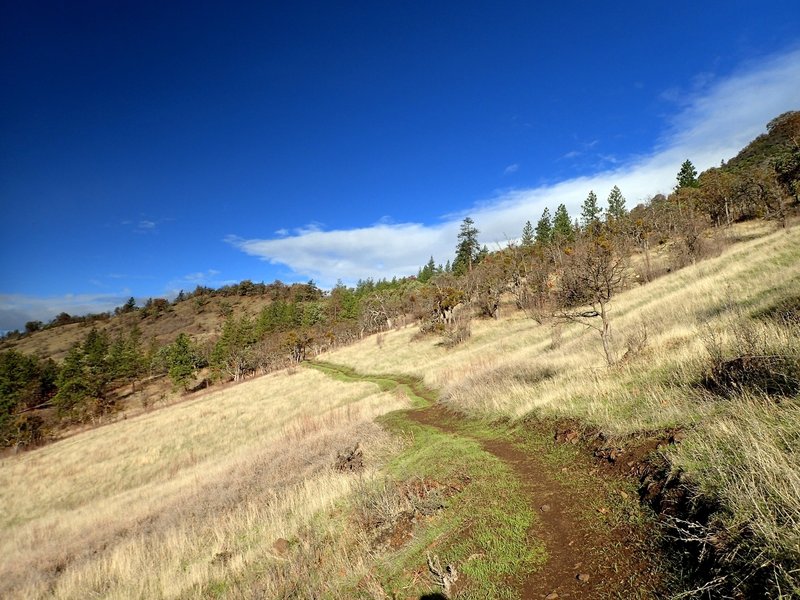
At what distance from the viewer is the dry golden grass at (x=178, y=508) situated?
864 centimetres

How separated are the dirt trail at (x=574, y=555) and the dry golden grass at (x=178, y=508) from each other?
4.57 metres

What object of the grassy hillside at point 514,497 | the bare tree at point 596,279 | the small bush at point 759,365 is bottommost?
the grassy hillside at point 514,497

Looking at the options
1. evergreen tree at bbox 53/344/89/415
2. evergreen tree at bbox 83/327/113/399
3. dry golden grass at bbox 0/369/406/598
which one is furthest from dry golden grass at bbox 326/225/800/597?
evergreen tree at bbox 83/327/113/399

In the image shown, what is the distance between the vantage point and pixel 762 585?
311 cm

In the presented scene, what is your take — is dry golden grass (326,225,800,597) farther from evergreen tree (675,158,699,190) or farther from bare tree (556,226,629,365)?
evergreen tree (675,158,699,190)

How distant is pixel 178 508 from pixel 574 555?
1434 centimetres

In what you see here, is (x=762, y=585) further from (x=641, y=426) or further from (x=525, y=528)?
(x=641, y=426)

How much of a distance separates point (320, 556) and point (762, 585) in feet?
20.7

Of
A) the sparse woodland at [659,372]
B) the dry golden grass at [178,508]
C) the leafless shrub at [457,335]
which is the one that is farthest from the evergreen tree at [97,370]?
the leafless shrub at [457,335]

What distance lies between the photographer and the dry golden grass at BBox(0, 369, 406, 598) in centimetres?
864

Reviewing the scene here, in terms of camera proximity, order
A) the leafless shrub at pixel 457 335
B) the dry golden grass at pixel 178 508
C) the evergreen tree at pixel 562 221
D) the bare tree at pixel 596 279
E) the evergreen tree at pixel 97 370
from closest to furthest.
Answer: the dry golden grass at pixel 178 508 → the bare tree at pixel 596 279 → the leafless shrub at pixel 457 335 → the evergreen tree at pixel 97 370 → the evergreen tree at pixel 562 221

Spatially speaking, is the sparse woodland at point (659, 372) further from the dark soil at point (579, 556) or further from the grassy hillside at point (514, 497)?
the dark soil at point (579, 556)

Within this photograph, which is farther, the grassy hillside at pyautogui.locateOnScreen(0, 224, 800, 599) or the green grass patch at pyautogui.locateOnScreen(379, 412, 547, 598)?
the green grass patch at pyautogui.locateOnScreen(379, 412, 547, 598)

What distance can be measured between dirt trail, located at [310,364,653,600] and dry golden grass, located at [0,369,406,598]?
457cm
